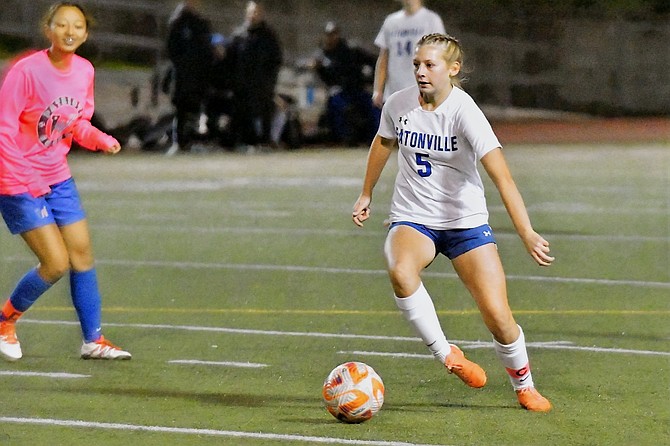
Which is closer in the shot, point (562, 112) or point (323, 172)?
point (323, 172)

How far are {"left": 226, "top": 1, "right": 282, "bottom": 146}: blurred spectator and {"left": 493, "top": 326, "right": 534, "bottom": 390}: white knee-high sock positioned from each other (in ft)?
56.9

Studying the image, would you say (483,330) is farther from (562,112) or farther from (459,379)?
(562,112)

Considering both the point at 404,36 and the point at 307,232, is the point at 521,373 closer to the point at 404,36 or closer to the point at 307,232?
the point at 307,232

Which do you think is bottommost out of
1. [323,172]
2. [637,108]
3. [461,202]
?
[637,108]

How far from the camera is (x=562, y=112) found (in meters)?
32.1

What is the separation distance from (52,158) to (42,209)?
0.91 feet

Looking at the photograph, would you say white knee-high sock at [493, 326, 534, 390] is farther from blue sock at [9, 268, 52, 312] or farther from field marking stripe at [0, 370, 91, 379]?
blue sock at [9, 268, 52, 312]

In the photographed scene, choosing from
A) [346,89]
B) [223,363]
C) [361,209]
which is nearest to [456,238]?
→ [361,209]

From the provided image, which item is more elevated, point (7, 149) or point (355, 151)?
point (7, 149)

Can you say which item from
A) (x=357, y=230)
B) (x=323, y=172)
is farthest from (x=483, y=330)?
(x=323, y=172)

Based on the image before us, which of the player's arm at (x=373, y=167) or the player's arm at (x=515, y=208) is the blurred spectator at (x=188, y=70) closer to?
the player's arm at (x=373, y=167)

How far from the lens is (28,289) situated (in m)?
7.75

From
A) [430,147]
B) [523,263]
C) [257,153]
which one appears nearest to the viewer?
[430,147]

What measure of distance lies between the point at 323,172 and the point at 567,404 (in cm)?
1333
